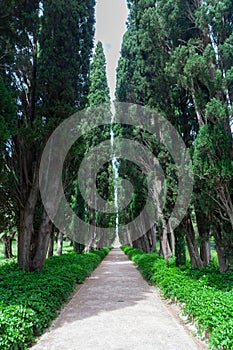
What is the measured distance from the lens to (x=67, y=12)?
28.2ft

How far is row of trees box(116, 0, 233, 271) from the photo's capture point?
676cm

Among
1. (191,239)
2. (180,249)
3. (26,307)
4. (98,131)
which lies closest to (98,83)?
(98,131)

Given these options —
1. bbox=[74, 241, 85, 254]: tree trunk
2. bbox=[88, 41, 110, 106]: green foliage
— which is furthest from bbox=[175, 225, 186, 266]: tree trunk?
bbox=[88, 41, 110, 106]: green foliage

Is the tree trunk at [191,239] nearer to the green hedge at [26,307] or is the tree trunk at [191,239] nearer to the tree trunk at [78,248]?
the green hedge at [26,307]

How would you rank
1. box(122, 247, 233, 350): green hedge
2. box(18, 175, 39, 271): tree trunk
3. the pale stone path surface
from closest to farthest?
box(122, 247, 233, 350): green hedge → the pale stone path surface → box(18, 175, 39, 271): tree trunk

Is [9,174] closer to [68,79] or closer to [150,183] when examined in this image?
[68,79]

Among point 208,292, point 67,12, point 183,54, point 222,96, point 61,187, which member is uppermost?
point 67,12

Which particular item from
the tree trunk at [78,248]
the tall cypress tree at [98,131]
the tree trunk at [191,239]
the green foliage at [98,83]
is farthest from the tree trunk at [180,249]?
the green foliage at [98,83]

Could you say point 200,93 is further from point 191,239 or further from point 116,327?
point 116,327

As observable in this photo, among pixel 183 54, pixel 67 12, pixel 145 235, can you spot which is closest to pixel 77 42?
pixel 67 12

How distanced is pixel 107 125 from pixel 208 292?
1506 cm

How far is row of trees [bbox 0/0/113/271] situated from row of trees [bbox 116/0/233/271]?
2367 millimetres

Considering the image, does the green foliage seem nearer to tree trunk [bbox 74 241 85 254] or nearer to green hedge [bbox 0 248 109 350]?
tree trunk [bbox 74 241 85 254]

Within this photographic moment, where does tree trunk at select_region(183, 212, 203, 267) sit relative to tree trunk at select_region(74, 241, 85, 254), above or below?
above
